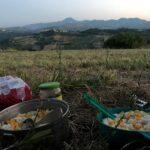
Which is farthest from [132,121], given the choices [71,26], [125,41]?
[125,41]

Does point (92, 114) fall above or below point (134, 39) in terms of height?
above

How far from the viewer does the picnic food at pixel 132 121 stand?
2920 mm

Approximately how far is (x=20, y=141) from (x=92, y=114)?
1.15 m

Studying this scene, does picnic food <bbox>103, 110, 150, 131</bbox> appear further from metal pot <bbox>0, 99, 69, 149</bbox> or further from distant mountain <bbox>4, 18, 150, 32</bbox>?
distant mountain <bbox>4, 18, 150, 32</bbox>

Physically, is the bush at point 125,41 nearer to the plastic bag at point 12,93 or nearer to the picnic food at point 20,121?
the plastic bag at point 12,93

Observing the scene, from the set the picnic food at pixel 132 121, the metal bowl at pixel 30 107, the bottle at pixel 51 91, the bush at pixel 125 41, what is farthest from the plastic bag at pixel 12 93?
the bush at pixel 125 41

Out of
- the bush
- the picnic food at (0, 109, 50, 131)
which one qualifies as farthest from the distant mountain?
the bush

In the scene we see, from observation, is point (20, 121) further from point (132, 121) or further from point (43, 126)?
point (132, 121)

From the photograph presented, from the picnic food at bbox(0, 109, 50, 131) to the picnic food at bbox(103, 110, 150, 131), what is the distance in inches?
20.4

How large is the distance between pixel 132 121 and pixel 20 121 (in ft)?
2.79

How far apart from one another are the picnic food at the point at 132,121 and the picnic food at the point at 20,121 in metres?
0.52

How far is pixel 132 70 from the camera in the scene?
23.8 feet

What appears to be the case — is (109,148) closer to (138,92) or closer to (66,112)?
(66,112)

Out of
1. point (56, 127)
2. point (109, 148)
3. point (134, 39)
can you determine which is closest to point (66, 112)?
point (56, 127)
